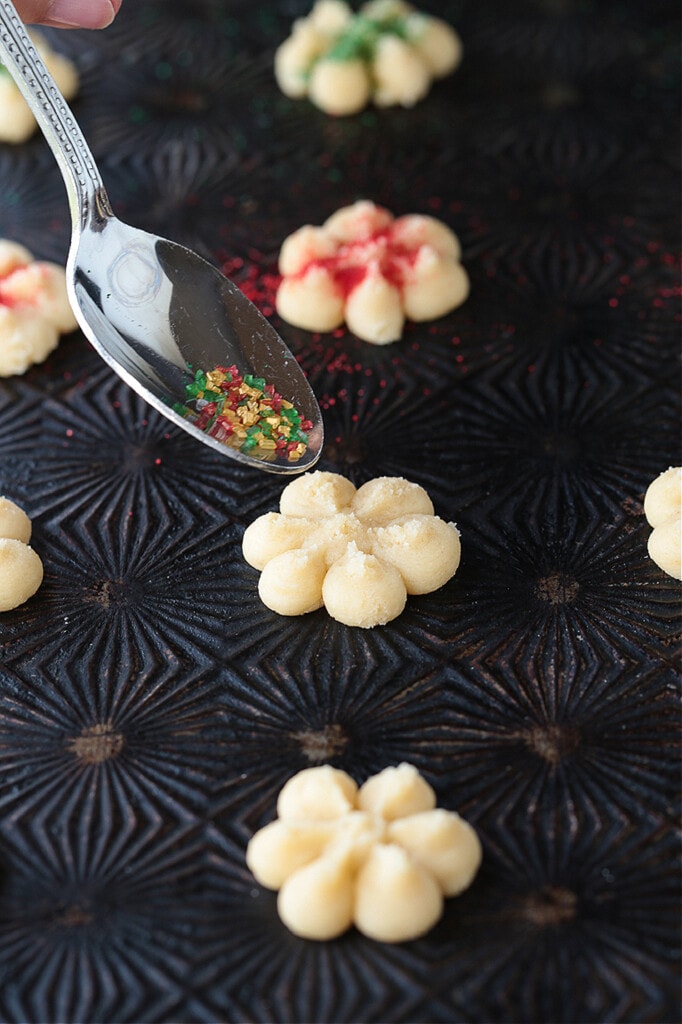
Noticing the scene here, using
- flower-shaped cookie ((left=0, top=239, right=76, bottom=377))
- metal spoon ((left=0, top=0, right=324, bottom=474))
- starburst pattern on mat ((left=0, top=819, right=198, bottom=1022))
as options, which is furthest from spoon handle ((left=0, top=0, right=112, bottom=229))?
starburst pattern on mat ((left=0, top=819, right=198, bottom=1022))

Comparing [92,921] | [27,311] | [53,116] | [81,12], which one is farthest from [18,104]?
[92,921]

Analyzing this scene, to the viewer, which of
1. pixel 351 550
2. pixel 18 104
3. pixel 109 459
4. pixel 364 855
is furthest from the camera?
pixel 18 104

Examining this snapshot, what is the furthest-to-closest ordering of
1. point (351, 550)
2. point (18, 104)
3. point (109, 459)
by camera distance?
point (18, 104), point (109, 459), point (351, 550)

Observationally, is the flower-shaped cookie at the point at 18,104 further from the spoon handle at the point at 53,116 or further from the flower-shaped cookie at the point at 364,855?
the flower-shaped cookie at the point at 364,855

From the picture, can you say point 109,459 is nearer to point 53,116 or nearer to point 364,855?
point 53,116

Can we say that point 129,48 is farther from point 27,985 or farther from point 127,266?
point 27,985

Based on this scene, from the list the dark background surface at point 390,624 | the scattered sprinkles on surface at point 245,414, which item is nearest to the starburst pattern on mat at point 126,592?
the dark background surface at point 390,624

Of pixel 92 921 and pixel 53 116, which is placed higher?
pixel 53 116

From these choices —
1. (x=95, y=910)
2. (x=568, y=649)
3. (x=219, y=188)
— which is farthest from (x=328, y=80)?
(x=95, y=910)
